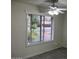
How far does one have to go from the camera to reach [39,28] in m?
5.21

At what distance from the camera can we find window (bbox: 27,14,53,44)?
4.62 meters

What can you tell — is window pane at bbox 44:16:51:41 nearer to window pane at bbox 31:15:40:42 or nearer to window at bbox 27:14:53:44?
window at bbox 27:14:53:44

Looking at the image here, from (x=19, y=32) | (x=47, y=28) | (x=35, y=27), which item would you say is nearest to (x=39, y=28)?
(x=35, y=27)

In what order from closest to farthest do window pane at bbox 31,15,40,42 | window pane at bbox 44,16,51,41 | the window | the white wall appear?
the white wall → the window → window pane at bbox 31,15,40,42 → window pane at bbox 44,16,51,41

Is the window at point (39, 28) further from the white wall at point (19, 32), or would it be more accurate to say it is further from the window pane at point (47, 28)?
the white wall at point (19, 32)

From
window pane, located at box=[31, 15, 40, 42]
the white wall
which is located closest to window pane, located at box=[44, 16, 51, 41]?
window pane, located at box=[31, 15, 40, 42]

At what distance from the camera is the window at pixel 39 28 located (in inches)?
182

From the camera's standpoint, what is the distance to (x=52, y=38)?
234 inches

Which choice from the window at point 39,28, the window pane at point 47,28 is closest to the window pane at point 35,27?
the window at point 39,28

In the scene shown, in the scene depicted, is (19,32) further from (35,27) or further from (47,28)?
(47,28)
